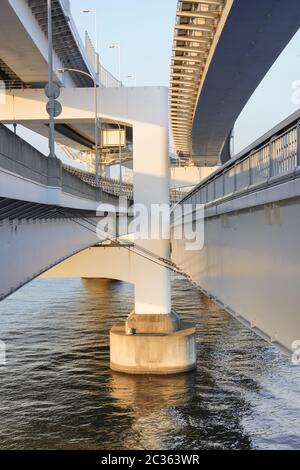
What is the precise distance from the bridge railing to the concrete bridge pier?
12420mm

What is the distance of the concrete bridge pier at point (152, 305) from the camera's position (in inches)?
1179

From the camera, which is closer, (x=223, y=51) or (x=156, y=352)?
(x=223, y=51)

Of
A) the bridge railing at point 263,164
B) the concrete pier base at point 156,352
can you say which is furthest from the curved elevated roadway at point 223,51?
the concrete pier base at point 156,352

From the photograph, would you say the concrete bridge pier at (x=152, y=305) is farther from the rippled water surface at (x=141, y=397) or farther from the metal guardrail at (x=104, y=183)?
the metal guardrail at (x=104, y=183)

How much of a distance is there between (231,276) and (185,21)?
9.45m

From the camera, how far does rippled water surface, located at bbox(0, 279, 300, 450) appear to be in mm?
22828

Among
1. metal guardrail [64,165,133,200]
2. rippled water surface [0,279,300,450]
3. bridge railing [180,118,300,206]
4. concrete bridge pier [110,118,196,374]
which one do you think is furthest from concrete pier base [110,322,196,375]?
metal guardrail [64,165,133,200]

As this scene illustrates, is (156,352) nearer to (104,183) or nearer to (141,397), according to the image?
(141,397)

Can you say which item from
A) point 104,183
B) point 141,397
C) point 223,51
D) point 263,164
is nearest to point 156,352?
point 141,397

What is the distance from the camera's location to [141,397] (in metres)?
27.2

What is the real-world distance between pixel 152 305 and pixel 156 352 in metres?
2.43

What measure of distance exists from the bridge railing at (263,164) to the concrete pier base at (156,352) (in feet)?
43.7

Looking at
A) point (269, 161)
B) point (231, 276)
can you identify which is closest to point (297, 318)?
point (269, 161)

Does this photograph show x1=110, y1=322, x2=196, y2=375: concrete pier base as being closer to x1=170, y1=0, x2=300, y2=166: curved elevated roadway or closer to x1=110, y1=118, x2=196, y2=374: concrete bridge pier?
x1=110, y1=118, x2=196, y2=374: concrete bridge pier
